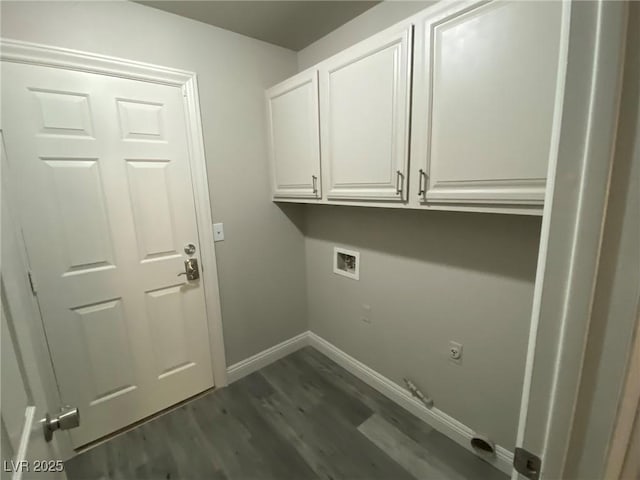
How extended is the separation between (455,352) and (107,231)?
2.02 m

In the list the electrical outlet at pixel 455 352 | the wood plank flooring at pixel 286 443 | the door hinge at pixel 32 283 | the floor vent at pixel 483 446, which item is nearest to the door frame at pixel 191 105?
the wood plank flooring at pixel 286 443

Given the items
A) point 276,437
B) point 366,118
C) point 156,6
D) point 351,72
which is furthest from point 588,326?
point 156,6

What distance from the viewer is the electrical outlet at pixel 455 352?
4.99ft

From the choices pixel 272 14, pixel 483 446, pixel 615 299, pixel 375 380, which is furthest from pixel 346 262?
pixel 615 299

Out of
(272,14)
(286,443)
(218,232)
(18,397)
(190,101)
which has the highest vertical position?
(272,14)

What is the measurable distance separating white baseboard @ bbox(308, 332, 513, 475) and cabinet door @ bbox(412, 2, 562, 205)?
1291mm

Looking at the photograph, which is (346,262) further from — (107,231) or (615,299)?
(615,299)

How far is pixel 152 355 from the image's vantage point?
5.84 ft

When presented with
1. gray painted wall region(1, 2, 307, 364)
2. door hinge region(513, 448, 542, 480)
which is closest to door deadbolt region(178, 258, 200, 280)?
gray painted wall region(1, 2, 307, 364)

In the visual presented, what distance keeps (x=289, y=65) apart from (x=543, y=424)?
2.41 m

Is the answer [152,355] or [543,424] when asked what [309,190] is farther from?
[543,424]

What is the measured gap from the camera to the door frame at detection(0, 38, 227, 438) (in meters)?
1.30

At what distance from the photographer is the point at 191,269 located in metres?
1.84

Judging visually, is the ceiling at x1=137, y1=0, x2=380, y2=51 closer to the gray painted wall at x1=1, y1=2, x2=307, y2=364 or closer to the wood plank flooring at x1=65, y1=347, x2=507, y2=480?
the gray painted wall at x1=1, y1=2, x2=307, y2=364
